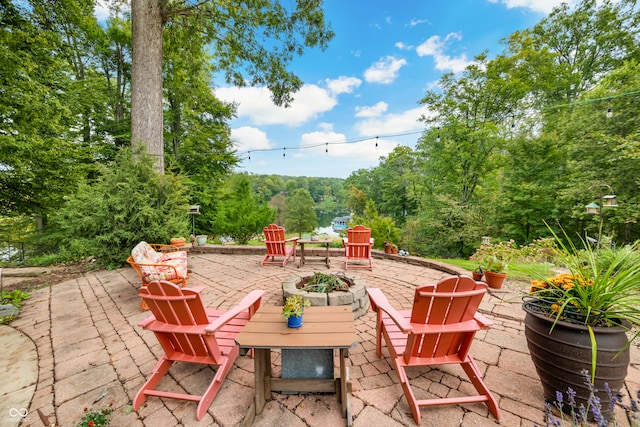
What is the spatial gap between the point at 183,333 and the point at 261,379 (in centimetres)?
58

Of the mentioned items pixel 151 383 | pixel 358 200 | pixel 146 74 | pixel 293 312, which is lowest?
pixel 151 383

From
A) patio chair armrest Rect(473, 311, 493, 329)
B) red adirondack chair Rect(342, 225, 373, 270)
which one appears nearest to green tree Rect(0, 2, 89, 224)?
red adirondack chair Rect(342, 225, 373, 270)

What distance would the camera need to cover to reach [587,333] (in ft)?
4.33

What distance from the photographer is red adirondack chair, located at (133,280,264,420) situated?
1507 millimetres

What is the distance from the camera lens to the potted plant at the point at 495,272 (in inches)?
133

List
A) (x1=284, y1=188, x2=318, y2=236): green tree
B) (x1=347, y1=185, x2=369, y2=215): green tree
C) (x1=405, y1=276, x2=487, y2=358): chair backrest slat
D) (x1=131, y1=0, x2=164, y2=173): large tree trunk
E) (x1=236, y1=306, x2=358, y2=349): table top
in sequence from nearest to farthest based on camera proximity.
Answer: (x1=236, y1=306, x2=358, y2=349): table top → (x1=405, y1=276, x2=487, y2=358): chair backrest slat → (x1=131, y1=0, x2=164, y2=173): large tree trunk → (x1=284, y1=188, x2=318, y2=236): green tree → (x1=347, y1=185, x2=369, y2=215): green tree

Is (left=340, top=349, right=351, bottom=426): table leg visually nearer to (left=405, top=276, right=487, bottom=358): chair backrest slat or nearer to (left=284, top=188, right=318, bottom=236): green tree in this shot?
(left=405, top=276, right=487, bottom=358): chair backrest slat

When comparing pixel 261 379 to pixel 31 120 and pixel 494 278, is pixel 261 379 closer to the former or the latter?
pixel 494 278

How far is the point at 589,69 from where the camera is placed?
9.71 meters

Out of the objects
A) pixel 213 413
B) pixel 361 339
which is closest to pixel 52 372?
pixel 213 413

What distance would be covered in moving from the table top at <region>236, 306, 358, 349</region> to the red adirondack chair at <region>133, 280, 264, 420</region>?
0.76 ft

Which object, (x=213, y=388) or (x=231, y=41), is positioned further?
(x=231, y=41)

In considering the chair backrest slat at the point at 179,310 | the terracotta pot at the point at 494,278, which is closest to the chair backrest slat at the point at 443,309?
the chair backrest slat at the point at 179,310

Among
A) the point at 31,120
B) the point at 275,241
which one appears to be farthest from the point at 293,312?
the point at 31,120
